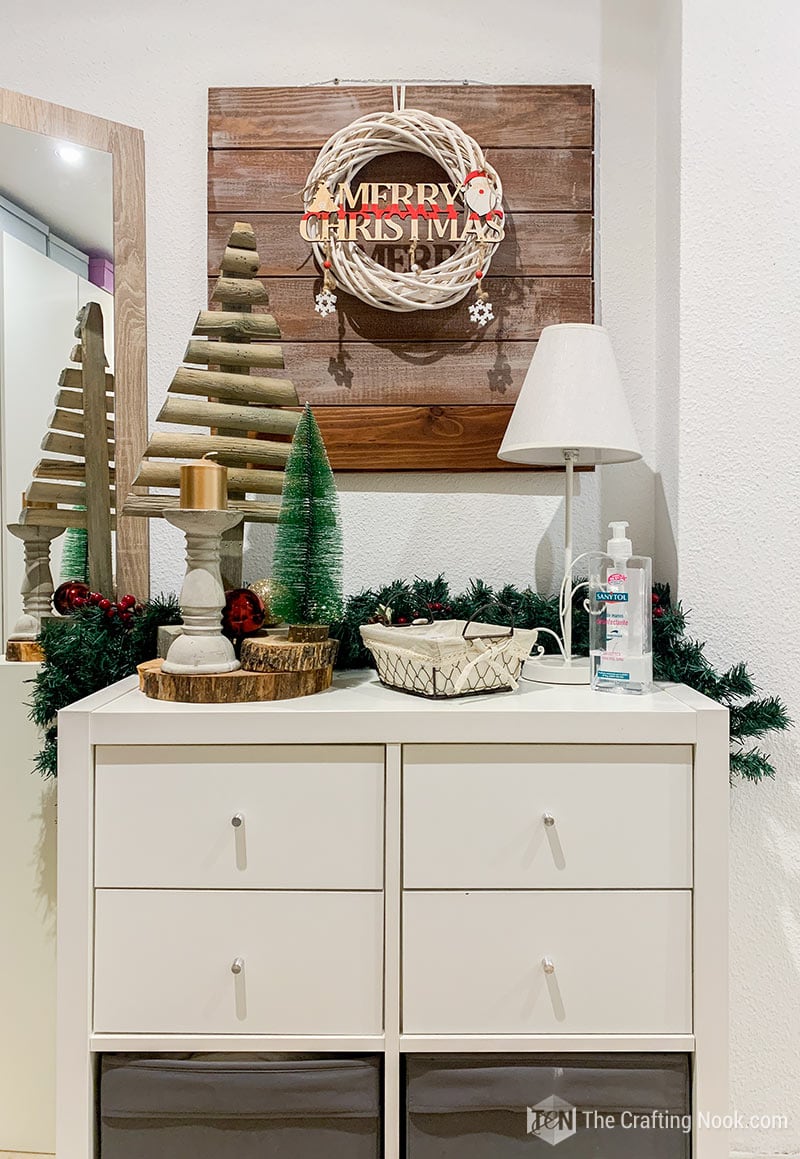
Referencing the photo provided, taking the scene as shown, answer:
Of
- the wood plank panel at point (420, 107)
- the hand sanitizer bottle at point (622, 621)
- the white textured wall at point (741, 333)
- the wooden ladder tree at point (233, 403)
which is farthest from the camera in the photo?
the wood plank panel at point (420, 107)

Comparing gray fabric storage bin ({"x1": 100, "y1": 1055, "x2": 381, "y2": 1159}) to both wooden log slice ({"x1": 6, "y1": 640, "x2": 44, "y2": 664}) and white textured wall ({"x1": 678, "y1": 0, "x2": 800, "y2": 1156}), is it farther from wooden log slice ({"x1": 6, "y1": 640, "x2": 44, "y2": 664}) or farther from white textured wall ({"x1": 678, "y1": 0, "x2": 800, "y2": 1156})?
white textured wall ({"x1": 678, "y1": 0, "x2": 800, "y2": 1156})

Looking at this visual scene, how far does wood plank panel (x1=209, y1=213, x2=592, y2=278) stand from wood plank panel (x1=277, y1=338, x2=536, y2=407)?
122 mm

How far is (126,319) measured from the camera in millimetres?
1532

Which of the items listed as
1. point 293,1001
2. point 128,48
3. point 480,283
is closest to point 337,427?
point 480,283

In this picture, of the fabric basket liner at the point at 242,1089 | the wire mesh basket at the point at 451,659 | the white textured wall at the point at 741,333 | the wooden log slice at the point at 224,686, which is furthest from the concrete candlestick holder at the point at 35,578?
the white textured wall at the point at 741,333

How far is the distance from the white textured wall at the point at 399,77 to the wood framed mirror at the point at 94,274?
37 millimetres

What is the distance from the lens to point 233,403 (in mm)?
1343

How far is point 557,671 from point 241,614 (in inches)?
20.0

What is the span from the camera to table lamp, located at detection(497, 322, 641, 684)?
1255 millimetres

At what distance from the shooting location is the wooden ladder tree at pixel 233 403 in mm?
1282

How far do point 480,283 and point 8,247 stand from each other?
862mm

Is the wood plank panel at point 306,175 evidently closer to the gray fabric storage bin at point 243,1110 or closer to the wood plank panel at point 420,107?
the wood plank panel at point 420,107

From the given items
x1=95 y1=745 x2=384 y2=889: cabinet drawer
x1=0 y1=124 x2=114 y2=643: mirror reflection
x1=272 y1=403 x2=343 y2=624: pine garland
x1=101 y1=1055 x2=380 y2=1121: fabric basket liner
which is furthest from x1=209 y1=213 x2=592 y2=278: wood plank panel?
x1=101 y1=1055 x2=380 y2=1121: fabric basket liner

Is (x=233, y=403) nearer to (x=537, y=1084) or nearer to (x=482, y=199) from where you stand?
(x=482, y=199)
